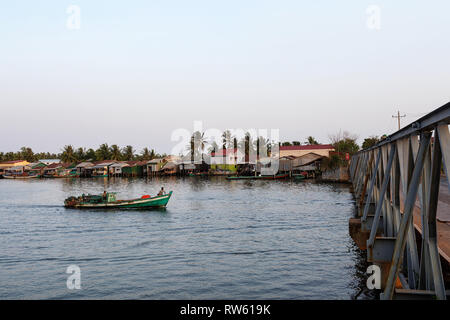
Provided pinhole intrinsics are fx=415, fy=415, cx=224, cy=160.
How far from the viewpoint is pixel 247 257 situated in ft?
66.5

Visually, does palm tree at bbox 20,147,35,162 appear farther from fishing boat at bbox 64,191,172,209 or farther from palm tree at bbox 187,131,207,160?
fishing boat at bbox 64,191,172,209

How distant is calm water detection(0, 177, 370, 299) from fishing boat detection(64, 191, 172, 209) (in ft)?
7.00

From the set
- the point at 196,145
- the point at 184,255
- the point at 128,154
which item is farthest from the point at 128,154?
the point at 184,255

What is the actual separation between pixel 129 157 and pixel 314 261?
13441 centimetres

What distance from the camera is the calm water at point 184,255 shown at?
1565 cm

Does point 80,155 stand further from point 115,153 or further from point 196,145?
point 196,145

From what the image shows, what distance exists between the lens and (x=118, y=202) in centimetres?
4034

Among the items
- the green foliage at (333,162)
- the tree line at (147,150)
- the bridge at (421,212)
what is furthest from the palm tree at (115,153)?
the bridge at (421,212)

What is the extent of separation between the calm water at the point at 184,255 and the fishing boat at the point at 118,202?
2132 millimetres

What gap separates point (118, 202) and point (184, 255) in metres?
21.0

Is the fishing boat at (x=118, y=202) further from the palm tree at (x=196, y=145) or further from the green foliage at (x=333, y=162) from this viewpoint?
the palm tree at (x=196, y=145)

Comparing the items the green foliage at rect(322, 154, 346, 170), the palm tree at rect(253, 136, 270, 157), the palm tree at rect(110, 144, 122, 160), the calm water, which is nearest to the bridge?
the calm water

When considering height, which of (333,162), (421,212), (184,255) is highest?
(333,162)
